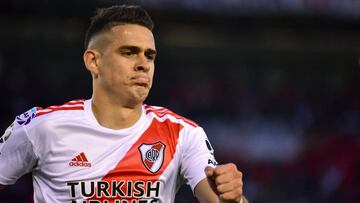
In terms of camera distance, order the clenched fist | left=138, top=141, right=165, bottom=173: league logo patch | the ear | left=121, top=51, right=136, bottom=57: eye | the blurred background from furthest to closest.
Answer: the blurred background, the ear, left=121, top=51, right=136, bottom=57: eye, left=138, top=141, right=165, bottom=173: league logo patch, the clenched fist

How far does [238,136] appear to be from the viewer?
12383 millimetres

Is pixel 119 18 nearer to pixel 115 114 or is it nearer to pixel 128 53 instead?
pixel 128 53

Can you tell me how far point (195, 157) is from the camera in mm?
3537

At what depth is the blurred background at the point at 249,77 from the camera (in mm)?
11734

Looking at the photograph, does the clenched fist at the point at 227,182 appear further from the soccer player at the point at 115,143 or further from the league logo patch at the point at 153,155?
the league logo patch at the point at 153,155

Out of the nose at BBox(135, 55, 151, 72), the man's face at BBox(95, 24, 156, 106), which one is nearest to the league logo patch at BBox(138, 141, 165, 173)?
Result: the man's face at BBox(95, 24, 156, 106)

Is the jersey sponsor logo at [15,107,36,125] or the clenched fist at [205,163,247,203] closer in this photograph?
the clenched fist at [205,163,247,203]

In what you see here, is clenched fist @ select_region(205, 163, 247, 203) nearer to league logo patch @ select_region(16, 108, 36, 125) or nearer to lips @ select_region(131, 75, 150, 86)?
lips @ select_region(131, 75, 150, 86)

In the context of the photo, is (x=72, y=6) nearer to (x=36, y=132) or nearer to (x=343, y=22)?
(x=343, y=22)

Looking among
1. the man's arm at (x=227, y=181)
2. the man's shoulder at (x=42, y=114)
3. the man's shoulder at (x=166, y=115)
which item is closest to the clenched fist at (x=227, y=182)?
the man's arm at (x=227, y=181)

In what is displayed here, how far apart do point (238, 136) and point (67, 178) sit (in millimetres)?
9048

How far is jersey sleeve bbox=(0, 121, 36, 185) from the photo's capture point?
355 centimetres

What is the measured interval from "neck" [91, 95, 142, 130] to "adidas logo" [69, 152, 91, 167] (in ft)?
0.80

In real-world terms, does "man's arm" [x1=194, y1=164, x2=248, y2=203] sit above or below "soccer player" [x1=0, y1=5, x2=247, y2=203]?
below
